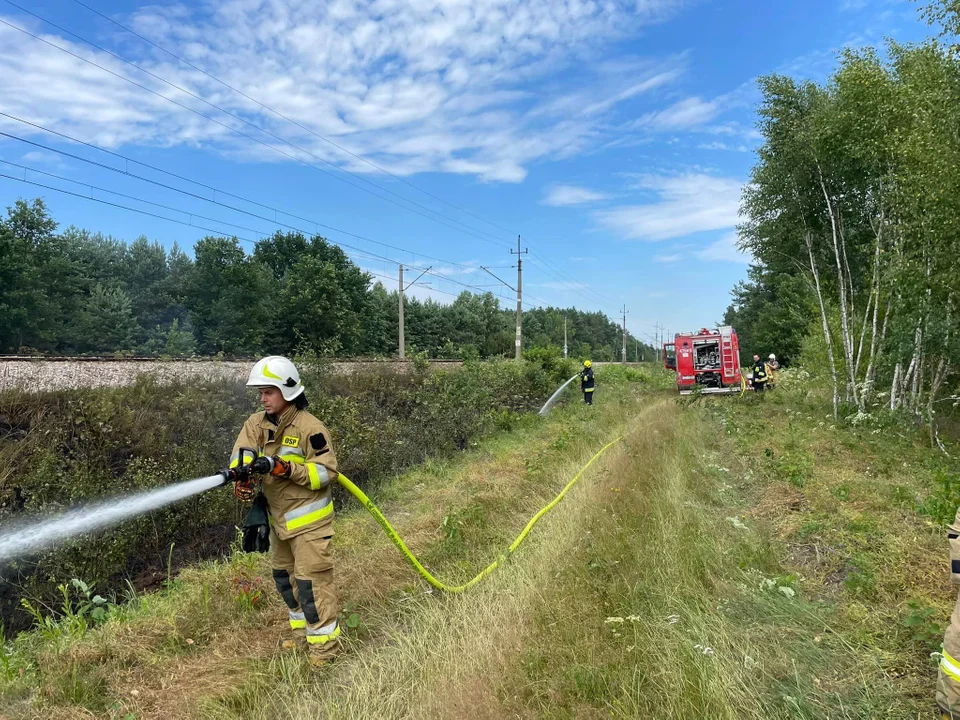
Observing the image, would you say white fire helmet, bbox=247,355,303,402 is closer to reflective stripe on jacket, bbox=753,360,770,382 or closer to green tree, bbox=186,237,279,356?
reflective stripe on jacket, bbox=753,360,770,382

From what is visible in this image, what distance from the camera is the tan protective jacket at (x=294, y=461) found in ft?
11.5

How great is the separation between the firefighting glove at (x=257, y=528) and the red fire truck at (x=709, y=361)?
21.3 metres

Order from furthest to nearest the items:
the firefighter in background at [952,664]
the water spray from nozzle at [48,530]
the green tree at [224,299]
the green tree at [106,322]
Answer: the green tree at [224,299]
the green tree at [106,322]
the water spray from nozzle at [48,530]
the firefighter in background at [952,664]

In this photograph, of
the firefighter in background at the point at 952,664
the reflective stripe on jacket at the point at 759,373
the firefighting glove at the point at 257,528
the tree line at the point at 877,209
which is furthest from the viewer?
the reflective stripe on jacket at the point at 759,373

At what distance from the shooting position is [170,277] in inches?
1706

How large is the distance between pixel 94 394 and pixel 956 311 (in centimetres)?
1564

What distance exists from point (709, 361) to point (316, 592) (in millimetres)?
22457

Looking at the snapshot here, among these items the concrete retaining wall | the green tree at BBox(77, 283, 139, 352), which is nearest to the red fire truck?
the concrete retaining wall

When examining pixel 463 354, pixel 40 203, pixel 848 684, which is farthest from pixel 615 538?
pixel 40 203

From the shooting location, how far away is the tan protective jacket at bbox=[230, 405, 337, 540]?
3500 mm

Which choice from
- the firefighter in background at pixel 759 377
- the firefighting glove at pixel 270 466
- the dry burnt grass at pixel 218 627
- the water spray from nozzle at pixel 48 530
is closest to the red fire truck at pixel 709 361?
the firefighter in background at pixel 759 377

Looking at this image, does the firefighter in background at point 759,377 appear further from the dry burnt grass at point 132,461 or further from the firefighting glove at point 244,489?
the firefighting glove at point 244,489

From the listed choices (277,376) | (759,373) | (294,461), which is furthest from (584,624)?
(759,373)

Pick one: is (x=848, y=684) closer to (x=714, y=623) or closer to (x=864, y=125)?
(x=714, y=623)
